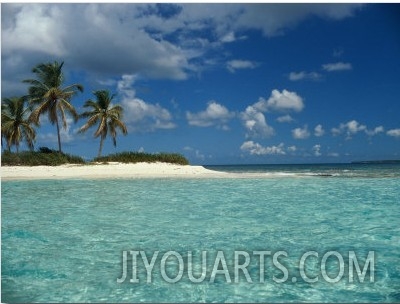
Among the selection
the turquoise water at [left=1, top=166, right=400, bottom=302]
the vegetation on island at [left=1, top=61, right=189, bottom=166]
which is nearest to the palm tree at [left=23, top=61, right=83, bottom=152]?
the vegetation on island at [left=1, top=61, right=189, bottom=166]

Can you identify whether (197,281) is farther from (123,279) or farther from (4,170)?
(4,170)

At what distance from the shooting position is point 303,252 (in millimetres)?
6035

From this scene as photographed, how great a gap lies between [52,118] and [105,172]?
389 inches

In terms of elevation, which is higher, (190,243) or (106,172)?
(106,172)

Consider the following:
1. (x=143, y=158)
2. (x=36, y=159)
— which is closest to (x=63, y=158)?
(x=36, y=159)

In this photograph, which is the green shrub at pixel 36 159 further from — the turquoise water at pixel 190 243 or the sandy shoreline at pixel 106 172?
the turquoise water at pixel 190 243

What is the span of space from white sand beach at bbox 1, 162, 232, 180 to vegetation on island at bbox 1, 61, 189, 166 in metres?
2.44

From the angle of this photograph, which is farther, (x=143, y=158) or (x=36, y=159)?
(x=143, y=158)

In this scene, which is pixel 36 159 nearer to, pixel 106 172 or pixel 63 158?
pixel 63 158

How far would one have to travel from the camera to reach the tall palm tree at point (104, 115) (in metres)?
36.1

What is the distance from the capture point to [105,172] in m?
27.2

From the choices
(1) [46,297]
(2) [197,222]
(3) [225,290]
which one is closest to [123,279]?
(1) [46,297]

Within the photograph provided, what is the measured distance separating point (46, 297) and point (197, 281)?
1732 mm

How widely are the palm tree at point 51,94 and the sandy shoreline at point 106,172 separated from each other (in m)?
6.06
